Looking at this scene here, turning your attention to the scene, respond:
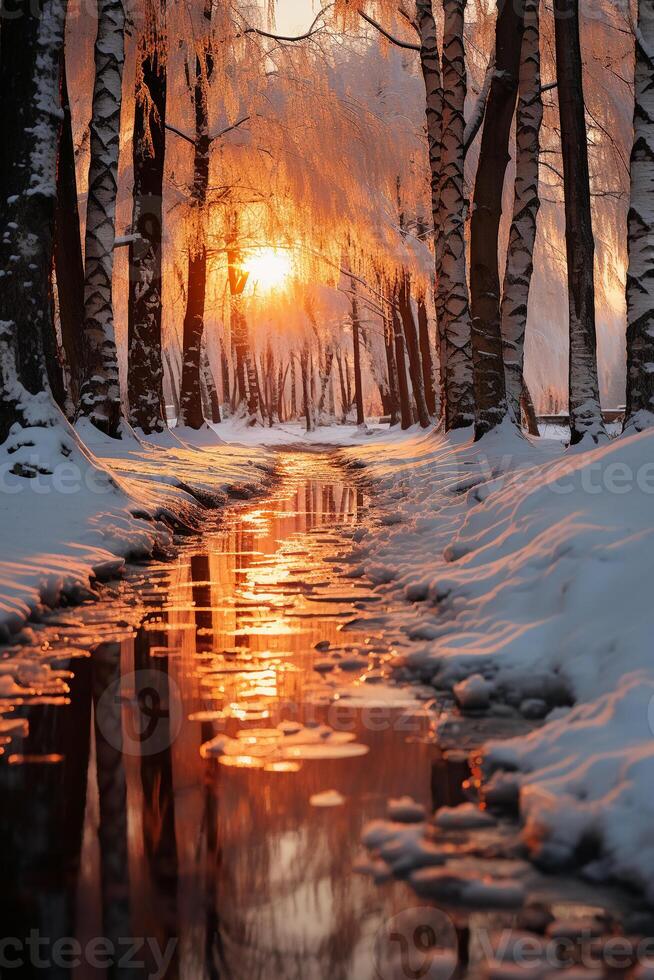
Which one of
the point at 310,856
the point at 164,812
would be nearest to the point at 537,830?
the point at 310,856

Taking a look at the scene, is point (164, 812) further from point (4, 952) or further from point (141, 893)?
point (4, 952)

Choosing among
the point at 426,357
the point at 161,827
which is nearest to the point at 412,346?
the point at 426,357

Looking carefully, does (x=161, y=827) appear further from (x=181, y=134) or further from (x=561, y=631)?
(x=181, y=134)

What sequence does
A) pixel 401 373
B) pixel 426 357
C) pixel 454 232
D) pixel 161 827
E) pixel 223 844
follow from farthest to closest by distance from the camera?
pixel 401 373 → pixel 426 357 → pixel 454 232 → pixel 161 827 → pixel 223 844

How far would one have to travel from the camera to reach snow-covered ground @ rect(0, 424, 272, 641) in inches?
236

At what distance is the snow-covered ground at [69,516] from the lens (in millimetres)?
6004

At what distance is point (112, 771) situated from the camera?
3285 millimetres

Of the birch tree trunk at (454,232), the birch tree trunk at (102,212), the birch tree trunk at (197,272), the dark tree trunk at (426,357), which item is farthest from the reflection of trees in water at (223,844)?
the dark tree trunk at (426,357)

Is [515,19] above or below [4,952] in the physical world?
above

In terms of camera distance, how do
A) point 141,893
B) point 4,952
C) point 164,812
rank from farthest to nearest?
point 164,812, point 141,893, point 4,952

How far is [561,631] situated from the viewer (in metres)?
4.37

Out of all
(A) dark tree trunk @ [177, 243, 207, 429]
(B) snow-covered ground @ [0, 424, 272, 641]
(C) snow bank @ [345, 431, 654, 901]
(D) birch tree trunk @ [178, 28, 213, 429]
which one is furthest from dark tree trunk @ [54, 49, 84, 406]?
(C) snow bank @ [345, 431, 654, 901]

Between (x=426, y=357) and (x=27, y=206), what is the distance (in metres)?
22.0

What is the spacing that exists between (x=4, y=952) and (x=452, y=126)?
1472cm
